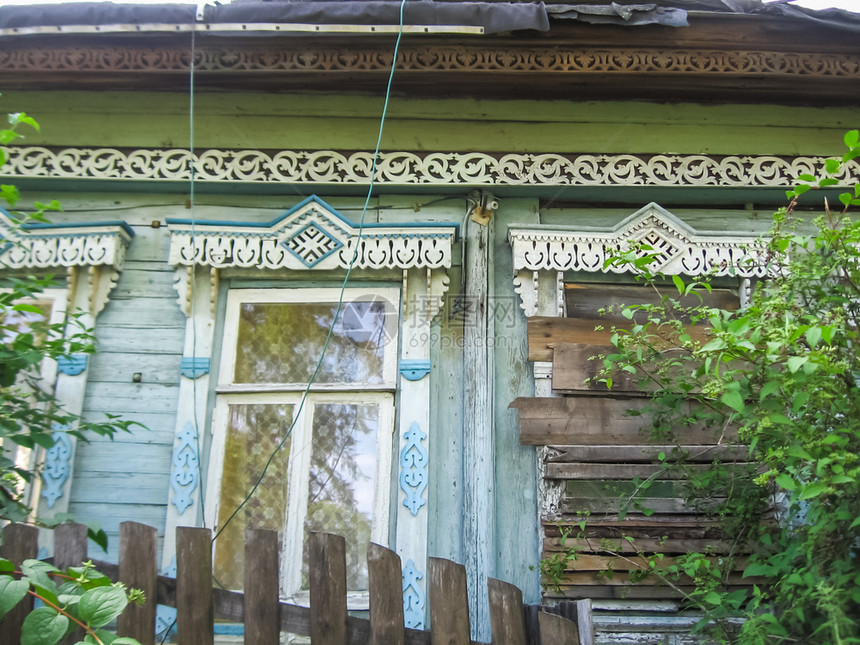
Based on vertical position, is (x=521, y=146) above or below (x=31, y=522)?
above

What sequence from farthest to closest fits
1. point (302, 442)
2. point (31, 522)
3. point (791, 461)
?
point (302, 442) < point (31, 522) < point (791, 461)

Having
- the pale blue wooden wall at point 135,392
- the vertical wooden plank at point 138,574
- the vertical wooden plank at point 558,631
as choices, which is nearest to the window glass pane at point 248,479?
the pale blue wooden wall at point 135,392

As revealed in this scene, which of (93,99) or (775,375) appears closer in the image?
(775,375)

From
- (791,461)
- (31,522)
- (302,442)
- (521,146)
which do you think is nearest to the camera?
(791,461)

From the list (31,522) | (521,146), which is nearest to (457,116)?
(521,146)

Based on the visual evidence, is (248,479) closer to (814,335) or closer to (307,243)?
(307,243)

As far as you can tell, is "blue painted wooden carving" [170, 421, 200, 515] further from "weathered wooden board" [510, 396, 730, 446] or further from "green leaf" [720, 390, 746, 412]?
"green leaf" [720, 390, 746, 412]

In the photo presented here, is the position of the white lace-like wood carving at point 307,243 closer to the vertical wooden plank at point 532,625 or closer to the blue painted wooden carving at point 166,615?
the blue painted wooden carving at point 166,615

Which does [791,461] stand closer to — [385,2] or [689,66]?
[689,66]

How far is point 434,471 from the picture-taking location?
3248mm

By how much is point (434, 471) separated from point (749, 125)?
2.18m

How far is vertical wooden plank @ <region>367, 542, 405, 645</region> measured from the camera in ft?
7.55

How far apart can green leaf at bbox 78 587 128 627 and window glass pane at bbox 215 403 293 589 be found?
4.33 feet

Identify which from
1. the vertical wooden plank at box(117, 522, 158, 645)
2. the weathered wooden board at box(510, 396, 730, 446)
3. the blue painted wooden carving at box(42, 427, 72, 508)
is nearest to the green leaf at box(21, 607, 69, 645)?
the vertical wooden plank at box(117, 522, 158, 645)
